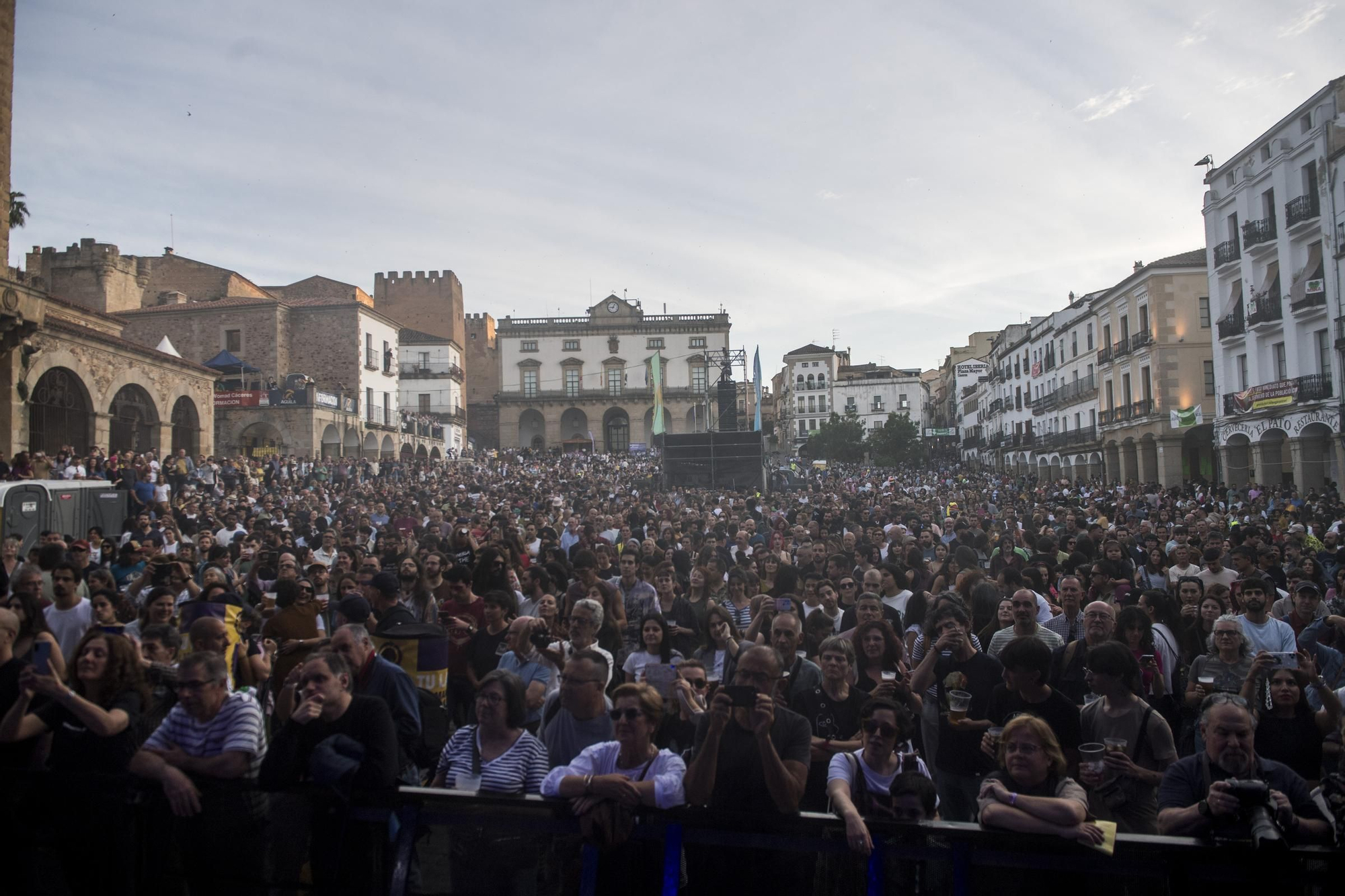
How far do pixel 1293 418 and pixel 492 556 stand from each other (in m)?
25.3

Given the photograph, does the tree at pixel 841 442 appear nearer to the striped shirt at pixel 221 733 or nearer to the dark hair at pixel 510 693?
the dark hair at pixel 510 693

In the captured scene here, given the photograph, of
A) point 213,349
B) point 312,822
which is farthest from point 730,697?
point 213,349

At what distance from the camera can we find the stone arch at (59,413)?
1920 centimetres

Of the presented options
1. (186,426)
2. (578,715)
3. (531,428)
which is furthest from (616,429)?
(578,715)

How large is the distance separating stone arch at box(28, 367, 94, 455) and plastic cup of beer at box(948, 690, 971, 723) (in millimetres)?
20622

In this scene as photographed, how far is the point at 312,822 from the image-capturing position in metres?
3.31

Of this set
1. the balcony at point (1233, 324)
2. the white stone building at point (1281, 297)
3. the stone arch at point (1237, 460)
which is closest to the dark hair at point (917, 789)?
the white stone building at point (1281, 297)

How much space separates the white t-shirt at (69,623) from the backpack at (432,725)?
9.78 feet

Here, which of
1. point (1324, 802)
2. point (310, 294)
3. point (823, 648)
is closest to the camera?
point (1324, 802)

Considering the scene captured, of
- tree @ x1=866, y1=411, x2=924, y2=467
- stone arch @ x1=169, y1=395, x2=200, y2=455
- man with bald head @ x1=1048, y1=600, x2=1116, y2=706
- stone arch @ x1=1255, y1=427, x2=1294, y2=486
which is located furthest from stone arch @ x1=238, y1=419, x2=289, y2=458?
tree @ x1=866, y1=411, x2=924, y2=467

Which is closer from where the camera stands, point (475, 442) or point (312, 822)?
point (312, 822)

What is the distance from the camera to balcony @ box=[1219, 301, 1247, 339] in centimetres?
2770

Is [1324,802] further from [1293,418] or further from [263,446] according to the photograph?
[263,446]

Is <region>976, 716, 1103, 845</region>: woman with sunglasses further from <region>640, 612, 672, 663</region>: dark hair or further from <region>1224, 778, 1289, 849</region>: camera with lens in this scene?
<region>640, 612, 672, 663</region>: dark hair
